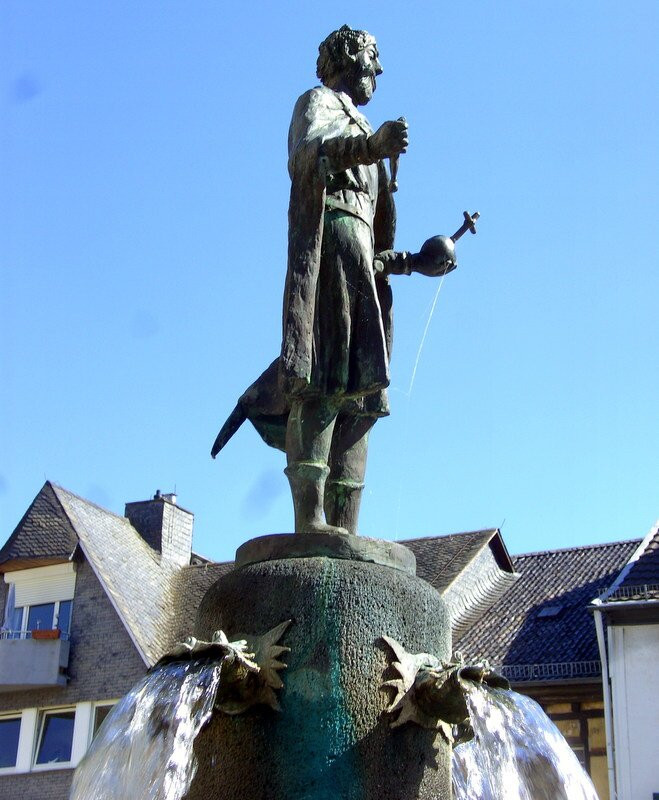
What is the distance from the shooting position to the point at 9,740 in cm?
2792

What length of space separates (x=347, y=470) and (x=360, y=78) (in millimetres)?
1889

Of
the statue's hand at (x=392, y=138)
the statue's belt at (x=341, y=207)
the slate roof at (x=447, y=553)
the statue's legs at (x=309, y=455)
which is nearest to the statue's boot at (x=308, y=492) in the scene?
the statue's legs at (x=309, y=455)

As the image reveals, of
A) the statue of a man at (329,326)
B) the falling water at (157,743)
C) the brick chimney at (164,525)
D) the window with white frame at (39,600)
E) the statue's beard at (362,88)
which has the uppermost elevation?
the brick chimney at (164,525)

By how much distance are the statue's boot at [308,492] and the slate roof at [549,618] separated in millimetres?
17671

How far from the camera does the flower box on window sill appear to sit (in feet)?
90.5

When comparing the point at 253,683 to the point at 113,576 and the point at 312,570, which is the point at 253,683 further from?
the point at 113,576

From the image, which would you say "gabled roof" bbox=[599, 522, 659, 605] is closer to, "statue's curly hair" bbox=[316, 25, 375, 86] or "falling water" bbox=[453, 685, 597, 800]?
"statue's curly hair" bbox=[316, 25, 375, 86]

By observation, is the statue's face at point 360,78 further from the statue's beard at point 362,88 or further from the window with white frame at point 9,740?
the window with white frame at point 9,740

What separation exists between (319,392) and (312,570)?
965mm

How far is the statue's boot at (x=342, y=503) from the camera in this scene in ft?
19.5

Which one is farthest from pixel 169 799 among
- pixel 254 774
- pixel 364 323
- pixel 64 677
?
pixel 64 677

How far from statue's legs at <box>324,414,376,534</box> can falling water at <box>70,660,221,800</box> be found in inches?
49.2

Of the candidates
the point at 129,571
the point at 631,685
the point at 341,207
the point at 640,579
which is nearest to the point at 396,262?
the point at 341,207

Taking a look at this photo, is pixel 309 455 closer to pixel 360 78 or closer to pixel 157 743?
pixel 157 743
